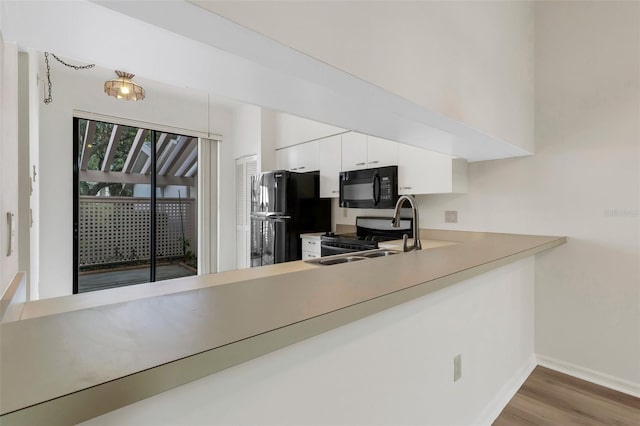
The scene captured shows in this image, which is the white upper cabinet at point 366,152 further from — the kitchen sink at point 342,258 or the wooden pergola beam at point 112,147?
the wooden pergola beam at point 112,147

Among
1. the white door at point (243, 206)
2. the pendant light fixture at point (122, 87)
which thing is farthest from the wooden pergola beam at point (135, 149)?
the pendant light fixture at point (122, 87)

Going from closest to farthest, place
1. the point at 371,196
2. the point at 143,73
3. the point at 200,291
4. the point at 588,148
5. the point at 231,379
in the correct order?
the point at 231,379, the point at 200,291, the point at 143,73, the point at 588,148, the point at 371,196

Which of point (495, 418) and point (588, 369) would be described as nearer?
point (495, 418)

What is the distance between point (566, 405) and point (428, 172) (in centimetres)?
189

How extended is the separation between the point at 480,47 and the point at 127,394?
213 centimetres

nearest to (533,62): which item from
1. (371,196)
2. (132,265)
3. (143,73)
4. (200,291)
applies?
(371,196)

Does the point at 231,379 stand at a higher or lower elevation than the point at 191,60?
lower

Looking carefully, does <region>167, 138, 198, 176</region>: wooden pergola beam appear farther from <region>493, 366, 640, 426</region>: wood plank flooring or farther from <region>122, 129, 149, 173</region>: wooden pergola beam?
<region>493, 366, 640, 426</region>: wood plank flooring

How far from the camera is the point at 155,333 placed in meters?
0.57

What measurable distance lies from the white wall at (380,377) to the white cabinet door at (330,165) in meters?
2.05

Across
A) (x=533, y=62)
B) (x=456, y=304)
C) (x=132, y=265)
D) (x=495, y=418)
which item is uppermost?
(x=533, y=62)

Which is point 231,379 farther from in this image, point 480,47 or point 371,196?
point 371,196

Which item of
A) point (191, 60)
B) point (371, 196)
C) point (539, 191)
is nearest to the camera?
point (191, 60)

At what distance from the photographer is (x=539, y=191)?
8.05 feet
